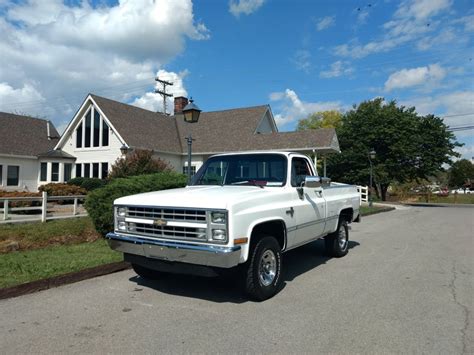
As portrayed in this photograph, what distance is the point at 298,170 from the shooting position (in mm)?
6781

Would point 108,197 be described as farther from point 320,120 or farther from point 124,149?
point 320,120

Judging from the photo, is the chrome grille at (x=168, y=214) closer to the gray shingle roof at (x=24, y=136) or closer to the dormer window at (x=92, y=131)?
the dormer window at (x=92, y=131)

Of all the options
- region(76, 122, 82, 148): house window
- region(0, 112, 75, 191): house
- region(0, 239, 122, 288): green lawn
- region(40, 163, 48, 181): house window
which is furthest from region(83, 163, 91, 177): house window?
region(0, 239, 122, 288): green lawn

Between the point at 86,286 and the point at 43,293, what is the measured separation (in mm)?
608

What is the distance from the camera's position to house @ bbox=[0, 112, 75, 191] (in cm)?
2600

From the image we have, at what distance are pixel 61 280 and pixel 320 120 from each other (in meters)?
57.2

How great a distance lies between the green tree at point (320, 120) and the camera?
190 ft

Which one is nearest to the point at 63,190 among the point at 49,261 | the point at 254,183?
the point at 49,261

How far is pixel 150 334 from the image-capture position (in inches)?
164

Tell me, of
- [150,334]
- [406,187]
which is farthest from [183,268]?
[406,187]

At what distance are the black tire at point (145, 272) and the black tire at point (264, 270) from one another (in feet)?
6.19

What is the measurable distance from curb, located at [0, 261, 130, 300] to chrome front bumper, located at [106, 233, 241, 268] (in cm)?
116

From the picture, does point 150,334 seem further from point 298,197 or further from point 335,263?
point 335,263

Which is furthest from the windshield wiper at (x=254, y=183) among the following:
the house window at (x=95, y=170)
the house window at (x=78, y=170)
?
the house window at (x=78, y=170)
